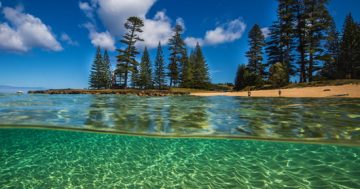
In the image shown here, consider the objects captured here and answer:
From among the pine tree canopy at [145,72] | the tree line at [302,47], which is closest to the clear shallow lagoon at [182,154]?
the tree line at [302,47]

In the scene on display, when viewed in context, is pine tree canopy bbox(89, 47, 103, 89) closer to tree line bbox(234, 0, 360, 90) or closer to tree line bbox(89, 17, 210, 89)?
tree line bbox(89, 17, 210, 89)

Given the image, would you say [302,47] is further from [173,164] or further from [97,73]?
[97,73]

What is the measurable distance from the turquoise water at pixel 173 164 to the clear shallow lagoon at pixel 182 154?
22 millimetres

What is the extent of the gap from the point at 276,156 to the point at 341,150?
6.59 feet

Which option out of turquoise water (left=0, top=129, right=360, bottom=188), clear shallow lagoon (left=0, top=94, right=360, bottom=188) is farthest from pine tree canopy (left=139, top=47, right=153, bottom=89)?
turquoise water (left=0, top=129, right=360, bottom=188)

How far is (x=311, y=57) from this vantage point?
3114 centimetres

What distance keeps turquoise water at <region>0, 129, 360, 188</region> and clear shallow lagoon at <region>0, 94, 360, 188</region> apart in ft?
0.07

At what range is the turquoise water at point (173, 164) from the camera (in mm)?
A: 4734

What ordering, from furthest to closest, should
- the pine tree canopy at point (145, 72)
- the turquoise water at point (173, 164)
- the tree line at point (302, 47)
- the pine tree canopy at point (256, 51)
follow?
the pine tree canopy at point (145, 72) → the pine tree canopy at point (256, 51) → the tree line at point (302, 47) → the turquoise water at point (173, 164)

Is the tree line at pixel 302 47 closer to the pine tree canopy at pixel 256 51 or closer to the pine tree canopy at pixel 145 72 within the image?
the pine tree canopy at pixel 256 51

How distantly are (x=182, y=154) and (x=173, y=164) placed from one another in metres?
0.85

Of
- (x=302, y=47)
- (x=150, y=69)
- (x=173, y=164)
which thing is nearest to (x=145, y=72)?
(x=150, y=69)

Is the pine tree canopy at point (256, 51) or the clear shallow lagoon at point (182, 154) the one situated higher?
the pine tree canopy at point (256, 51)

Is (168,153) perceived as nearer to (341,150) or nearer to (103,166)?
(103,166)
